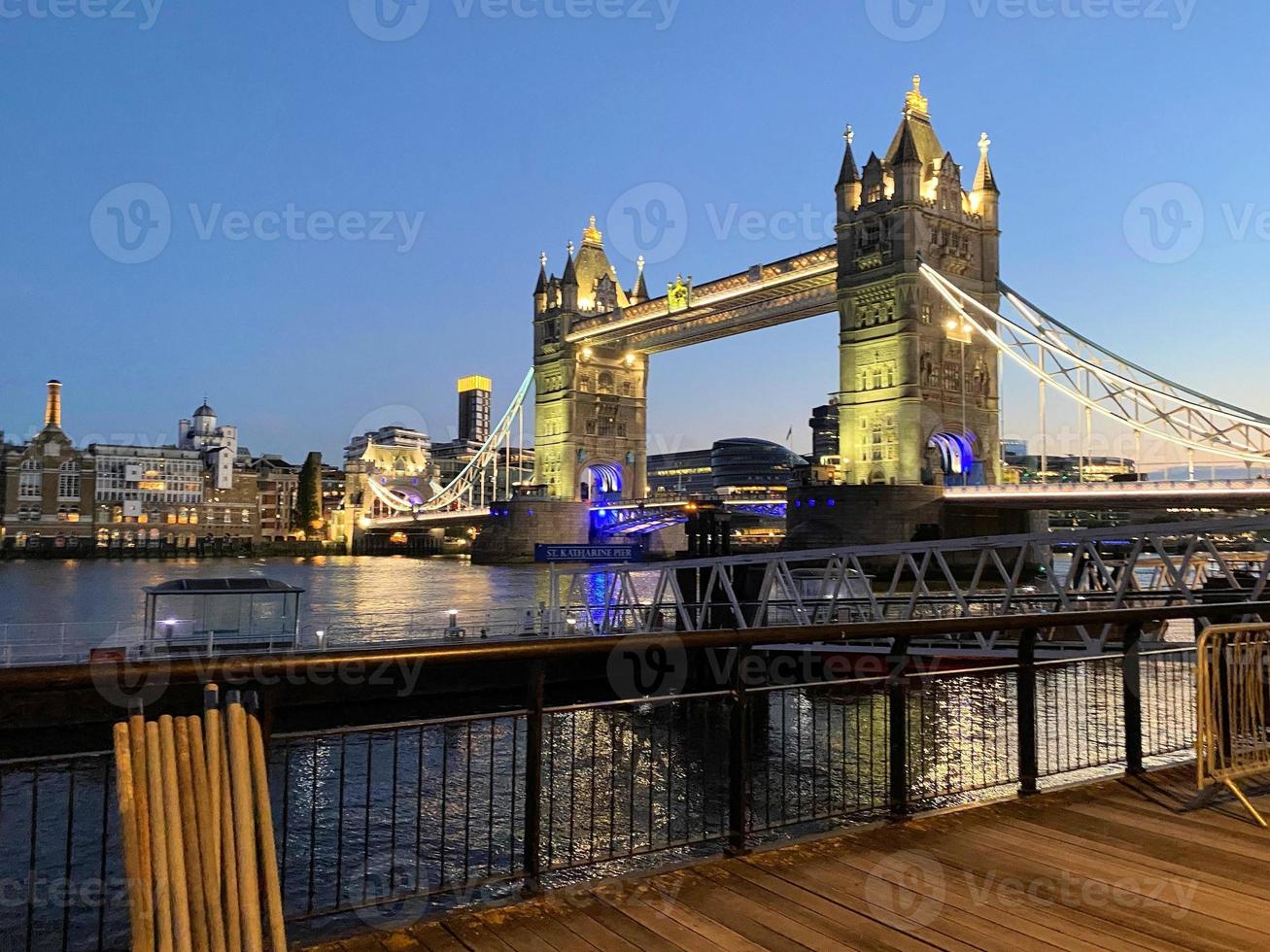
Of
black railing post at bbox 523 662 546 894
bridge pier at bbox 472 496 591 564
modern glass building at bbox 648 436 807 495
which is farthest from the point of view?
modern glass building at bbox 648 436 807 495

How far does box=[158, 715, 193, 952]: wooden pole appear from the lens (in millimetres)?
2785

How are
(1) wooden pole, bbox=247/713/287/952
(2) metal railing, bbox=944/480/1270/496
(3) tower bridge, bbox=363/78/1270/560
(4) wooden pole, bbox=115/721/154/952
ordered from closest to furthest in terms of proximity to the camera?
(4) wooden pole, bbox=115/721/154/952, (1) wooden pole, bbox=247/713/287/952, (2) metal railing, bbox=944/480/1270/496, (3) tower bridge, bbox=363/78/1270/560

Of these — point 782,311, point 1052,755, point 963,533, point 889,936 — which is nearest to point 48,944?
point 889,936

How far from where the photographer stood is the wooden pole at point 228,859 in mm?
2877

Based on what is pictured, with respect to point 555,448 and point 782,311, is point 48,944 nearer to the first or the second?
point 782,311

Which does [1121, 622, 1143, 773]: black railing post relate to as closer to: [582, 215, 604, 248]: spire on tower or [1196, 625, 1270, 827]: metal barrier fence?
[1196, 625, 1270, 827]: metal barrier fence

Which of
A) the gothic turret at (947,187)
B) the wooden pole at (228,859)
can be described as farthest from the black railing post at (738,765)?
the gothic turret at (947,187)

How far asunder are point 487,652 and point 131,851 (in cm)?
160

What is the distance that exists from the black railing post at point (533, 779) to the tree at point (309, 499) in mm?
125817

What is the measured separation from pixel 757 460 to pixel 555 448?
9824 cm

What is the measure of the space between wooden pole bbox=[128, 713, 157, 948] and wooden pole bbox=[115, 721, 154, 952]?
11mm

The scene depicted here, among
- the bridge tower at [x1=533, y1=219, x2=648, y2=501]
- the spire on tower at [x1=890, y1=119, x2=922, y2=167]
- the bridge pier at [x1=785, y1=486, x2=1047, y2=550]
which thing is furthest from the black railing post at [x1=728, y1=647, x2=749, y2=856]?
the bridge tower at [x1=533, y1=219, x2=648, y2=501]

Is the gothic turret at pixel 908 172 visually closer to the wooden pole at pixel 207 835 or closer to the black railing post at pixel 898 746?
the black railing post at pixel 898 746

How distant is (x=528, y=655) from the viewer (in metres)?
4.19
